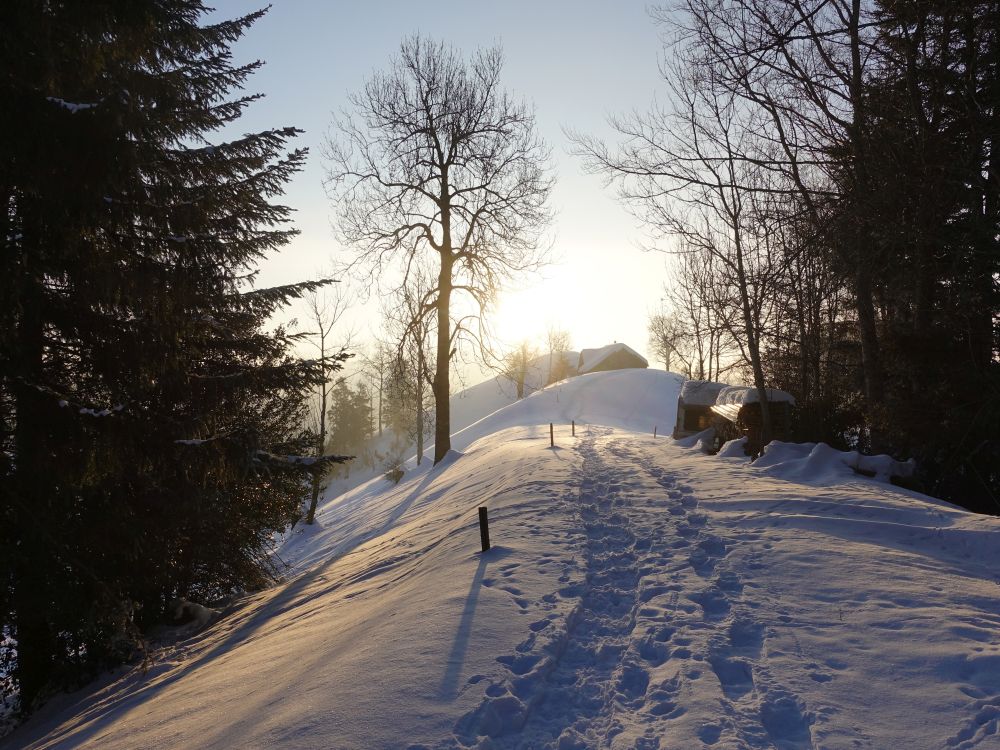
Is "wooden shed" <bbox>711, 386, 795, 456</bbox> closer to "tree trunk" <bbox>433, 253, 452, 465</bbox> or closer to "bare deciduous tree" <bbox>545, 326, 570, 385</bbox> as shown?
"tree trunk" <bbox>433, 253, 452, 465</bbox>

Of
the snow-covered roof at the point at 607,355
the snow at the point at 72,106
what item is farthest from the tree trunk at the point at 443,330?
the snow-covered roof at the point at 607,355

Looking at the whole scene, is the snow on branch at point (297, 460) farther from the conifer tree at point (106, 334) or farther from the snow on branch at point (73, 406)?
the snow on branch at point (73, 406)

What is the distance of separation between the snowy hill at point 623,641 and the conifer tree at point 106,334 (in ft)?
4.51

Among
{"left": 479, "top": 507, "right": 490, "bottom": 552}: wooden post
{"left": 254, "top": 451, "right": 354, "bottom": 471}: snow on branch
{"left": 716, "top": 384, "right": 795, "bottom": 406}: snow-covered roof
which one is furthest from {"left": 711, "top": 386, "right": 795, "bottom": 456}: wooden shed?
{"left": 254, "top": 451, "right": 354, "bottom": 471}: snow on branch

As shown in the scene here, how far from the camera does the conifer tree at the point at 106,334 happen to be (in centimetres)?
589

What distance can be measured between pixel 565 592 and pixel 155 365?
6000mm

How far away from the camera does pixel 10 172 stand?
588 cm

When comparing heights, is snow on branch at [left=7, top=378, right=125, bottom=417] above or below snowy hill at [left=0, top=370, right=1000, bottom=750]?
above

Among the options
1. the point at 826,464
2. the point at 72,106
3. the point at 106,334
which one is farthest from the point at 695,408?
the point at 72,106

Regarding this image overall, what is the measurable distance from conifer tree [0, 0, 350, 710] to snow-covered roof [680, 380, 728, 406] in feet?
49.3

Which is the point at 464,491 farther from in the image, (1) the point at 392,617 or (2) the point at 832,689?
(2) the point at 832,689

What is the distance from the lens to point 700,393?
795 inches

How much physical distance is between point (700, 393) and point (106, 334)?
18.2 metres

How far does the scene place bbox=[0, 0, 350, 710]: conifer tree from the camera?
589 cm
